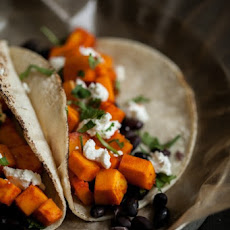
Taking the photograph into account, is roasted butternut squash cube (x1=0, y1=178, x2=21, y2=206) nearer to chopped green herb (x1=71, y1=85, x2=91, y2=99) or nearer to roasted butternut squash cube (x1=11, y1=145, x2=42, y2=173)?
roasted butternut squash cube (x1=11, y1=145, x2=42, y2=173)

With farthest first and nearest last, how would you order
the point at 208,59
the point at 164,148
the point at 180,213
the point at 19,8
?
the point at 19,8
the point at 208,59
the point at 164,148
the point at 180,213

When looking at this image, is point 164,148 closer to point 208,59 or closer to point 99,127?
point 99,127

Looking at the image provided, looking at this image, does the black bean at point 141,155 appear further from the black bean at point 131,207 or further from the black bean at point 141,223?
the black bean at point 141,223

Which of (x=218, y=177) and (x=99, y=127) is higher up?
(x=99, y=127)

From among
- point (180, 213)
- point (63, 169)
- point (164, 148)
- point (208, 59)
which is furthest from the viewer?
point (208, 59)

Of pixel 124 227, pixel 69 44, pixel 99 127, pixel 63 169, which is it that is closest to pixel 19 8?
pixel 69 44

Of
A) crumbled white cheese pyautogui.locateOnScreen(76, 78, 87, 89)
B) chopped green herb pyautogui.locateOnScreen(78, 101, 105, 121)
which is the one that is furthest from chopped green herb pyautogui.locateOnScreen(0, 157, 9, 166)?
crumbled white cheese pyautogui.locateOnScreen(76, 78, 87, 89)

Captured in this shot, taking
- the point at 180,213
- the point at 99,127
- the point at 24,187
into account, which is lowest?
the point at 180,213
